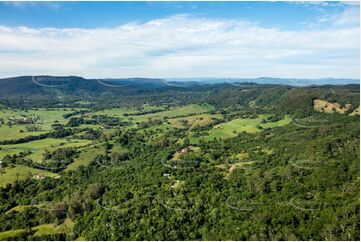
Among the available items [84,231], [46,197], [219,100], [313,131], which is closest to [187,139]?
[313,131]

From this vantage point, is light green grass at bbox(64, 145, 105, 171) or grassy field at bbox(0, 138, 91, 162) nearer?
light green grass at bbox(64, 145, 105, 171)

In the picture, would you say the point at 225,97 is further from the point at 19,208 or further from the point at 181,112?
the point at 19,208

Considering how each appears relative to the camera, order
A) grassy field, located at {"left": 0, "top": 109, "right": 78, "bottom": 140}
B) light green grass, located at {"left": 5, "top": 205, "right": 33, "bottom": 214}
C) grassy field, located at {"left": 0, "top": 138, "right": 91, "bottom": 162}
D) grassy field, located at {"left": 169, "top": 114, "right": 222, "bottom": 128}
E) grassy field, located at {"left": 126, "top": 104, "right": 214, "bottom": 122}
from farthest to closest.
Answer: grassy field, located at {"left": 126, "top": 104, "right": 214, "bottom": 122}
grassy field, located at {"left": 169, "top": 114, "right": 222, "bottom": 128}
grassy field, located at {"left": 0, "top": 109, "right": 78, "bottom": 140}
grassy field, located at {"left": 0, "top": 138, "right": 91, "bottom": 162}
light green grass, located at {"left": 5, "top": 205, "right": 33, "bottom": 214}

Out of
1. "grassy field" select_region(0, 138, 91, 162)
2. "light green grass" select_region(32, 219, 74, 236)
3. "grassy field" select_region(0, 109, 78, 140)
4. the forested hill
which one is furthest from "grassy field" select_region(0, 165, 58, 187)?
the forested hill

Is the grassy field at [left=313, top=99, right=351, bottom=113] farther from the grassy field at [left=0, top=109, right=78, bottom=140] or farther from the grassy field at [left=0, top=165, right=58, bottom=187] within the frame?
the grassy field at [left=0, top=109, right=78, bottom=140]

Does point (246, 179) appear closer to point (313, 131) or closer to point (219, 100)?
point (313, 131)

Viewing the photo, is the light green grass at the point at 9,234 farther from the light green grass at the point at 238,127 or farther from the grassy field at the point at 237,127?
the light green grass at the point at 238,127

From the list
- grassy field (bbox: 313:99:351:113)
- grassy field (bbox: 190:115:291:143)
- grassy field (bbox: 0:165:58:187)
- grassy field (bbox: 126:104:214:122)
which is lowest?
grassy field (bbox: 0:165:58:187)

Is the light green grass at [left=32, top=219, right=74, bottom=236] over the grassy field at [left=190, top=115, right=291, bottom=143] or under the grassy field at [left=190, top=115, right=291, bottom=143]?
under
